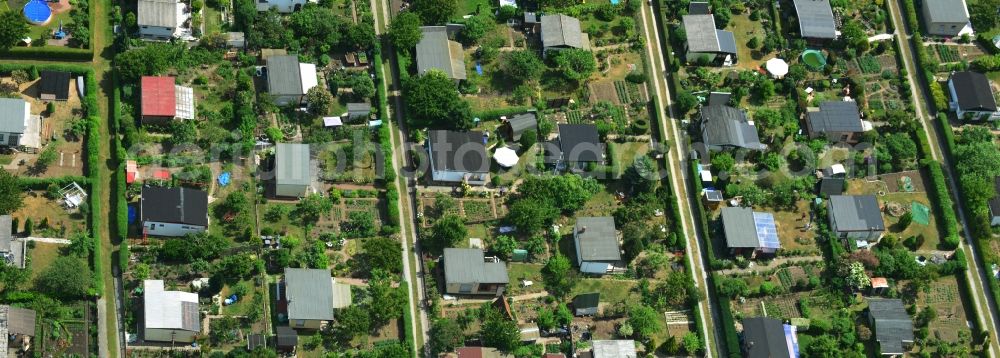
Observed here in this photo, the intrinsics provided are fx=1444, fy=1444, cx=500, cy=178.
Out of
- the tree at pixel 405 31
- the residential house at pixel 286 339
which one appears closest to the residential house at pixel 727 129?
the tree at pixel 405 31

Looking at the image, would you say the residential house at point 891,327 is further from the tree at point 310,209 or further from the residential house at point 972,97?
the tree at point 310,209

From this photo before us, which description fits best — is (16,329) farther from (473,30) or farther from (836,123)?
(836,123)

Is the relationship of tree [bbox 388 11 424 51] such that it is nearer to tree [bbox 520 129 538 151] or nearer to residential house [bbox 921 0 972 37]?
tree [bbox 520 129 538 151]

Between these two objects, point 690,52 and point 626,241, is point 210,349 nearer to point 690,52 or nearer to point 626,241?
point 626,241

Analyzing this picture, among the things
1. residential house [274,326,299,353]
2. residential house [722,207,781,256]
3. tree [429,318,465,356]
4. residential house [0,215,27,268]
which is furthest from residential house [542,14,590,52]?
residential house [0,215,27,268]

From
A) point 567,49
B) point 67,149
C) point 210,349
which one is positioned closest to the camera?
point 210,349

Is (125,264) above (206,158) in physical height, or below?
below

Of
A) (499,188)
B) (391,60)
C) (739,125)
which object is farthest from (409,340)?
(739,125)
